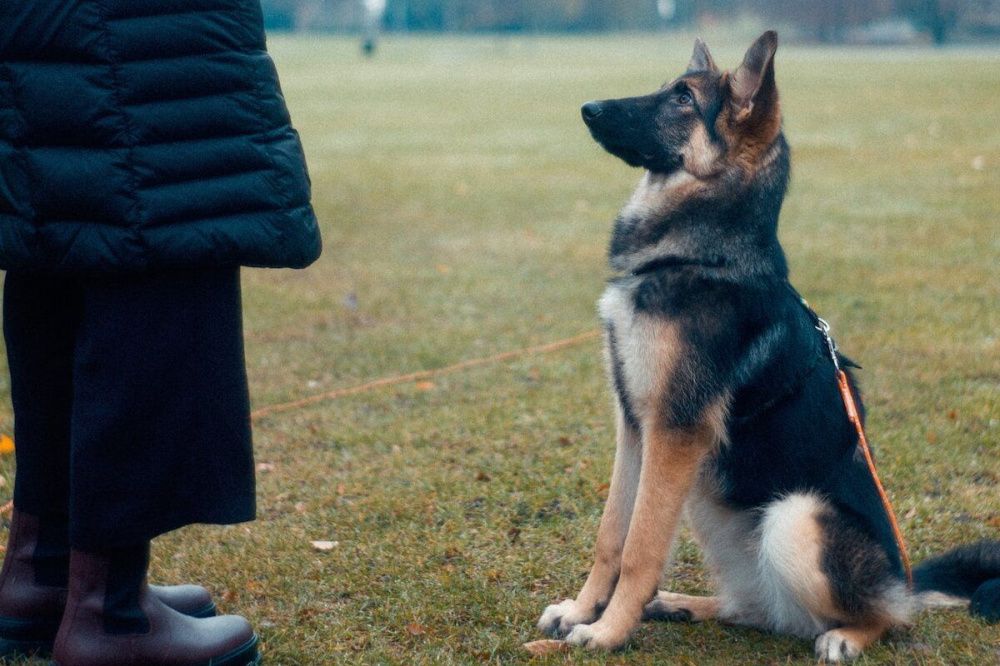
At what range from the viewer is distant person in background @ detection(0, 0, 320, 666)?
7.88 feet

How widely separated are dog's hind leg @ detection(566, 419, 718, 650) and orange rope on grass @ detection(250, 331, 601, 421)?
271 centimetres

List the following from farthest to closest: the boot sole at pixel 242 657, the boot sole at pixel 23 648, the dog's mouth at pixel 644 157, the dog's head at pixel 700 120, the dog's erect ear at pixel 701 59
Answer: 1. the dog's erect ear at pixel 701 59
2. the dog's mouth at pixel 644 157
3. the dog's head at pixel 700 120
4. the boot sole at pixel 23 648
5. the boot sole at pixel 242 657

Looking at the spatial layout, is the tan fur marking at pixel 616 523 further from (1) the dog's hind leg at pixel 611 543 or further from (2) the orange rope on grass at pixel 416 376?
(2) the orange rope on grass at pixel 416 376

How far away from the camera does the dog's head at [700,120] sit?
10.7 feet

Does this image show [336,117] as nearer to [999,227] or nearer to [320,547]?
[999,227]

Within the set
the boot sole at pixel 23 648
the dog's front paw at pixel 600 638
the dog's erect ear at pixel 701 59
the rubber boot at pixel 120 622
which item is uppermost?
the dog's erect ear at pixel 701 59

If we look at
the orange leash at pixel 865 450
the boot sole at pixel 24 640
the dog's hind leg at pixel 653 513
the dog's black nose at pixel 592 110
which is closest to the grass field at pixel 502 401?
the dog's hind leg at pixel 653 513

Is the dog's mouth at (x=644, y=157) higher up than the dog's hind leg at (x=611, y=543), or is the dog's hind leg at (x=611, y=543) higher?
the dog's mouth at (x=644, y=157)

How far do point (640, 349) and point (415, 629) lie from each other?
3.76 ft

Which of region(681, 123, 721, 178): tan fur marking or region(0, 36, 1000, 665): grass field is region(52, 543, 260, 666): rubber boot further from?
region(681, 123, 721, 178): tan fur marking

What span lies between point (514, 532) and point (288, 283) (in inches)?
203

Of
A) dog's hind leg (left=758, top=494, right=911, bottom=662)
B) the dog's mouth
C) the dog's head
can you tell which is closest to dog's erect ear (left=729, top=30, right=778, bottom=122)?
the dog's head

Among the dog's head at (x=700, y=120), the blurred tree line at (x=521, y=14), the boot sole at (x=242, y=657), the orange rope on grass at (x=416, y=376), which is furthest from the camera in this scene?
the blurred tree line at (x=521, y=14)

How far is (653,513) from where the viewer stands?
3.10m
